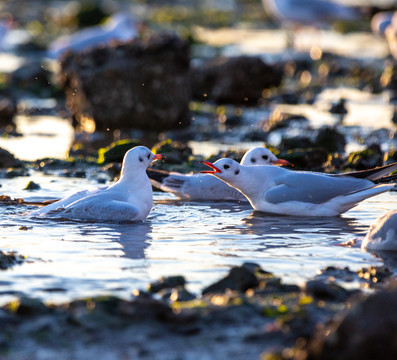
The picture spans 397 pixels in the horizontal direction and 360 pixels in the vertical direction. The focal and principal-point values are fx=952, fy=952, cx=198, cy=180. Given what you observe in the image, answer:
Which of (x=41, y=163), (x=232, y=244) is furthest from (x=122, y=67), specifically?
(x=232, y=244)

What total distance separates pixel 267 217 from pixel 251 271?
9.90ft

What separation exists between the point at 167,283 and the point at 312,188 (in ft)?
11.2

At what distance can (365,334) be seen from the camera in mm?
4375

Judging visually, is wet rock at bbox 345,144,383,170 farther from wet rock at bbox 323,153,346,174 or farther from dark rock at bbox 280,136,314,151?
dark rock at bbox 280,136,314,151

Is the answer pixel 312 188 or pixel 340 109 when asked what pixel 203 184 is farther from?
pixel 340 109

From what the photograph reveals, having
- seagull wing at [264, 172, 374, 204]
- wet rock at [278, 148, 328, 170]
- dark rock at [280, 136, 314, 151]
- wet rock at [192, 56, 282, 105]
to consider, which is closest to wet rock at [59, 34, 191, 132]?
wet rock at [192, 56, 282, 105]

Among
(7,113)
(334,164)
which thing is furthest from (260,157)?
(7,113)

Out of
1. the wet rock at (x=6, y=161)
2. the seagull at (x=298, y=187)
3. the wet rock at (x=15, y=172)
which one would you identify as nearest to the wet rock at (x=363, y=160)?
the seagull at (x=298, y=187)

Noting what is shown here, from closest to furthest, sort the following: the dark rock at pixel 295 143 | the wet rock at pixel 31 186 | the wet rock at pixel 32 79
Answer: the wet rock at pixel 31 186, the dark rock at pixel 295 143, the wet rock at pixel 32 79

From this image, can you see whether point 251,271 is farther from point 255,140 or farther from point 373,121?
point 373,121

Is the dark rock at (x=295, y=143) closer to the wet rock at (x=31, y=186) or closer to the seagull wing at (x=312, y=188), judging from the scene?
the seagull wing at (x=312, y=188)

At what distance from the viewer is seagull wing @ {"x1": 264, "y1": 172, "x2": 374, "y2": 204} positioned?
9219 mm

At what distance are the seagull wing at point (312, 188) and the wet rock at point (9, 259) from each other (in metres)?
3.10

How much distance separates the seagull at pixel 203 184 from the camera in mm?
10148
